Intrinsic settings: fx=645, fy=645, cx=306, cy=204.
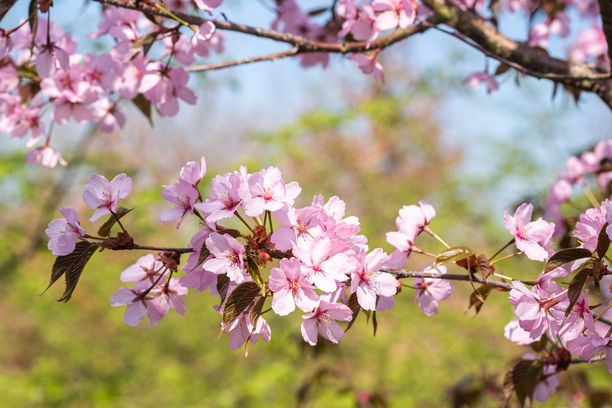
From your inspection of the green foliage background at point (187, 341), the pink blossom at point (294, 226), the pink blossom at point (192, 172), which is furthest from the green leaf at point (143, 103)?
the green foliage background at point (187, 341)

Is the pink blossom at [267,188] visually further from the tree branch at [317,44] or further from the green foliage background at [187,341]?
the green foliage background at [187,341]

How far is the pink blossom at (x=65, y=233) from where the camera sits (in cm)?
82

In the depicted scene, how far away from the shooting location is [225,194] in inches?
33.6

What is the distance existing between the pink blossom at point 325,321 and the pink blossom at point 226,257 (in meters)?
0.11

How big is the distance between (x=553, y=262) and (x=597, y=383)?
3.61m

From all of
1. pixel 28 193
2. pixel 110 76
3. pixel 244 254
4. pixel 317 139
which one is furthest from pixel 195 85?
pixel 317 139

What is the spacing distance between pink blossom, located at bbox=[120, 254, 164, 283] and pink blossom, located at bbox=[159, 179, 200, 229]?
0.10 metres

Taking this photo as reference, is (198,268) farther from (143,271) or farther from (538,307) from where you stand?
(538,307)

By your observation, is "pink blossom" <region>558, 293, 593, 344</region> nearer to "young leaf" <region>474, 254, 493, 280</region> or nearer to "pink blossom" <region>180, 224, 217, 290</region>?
"young leaf" <region>474, 254, 493, 280</region>

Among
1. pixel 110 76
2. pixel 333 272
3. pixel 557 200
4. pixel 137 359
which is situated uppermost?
pixel 333 272

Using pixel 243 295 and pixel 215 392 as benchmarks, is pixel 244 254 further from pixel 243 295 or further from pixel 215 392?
pixel 215 392

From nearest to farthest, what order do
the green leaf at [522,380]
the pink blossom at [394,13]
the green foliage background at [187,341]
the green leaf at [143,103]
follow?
the green leaf at [522,380] → the pink blossom at [394,13] → the green leaf at [143,103] → the green foliage background at [187,341]

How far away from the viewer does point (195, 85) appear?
173 inches

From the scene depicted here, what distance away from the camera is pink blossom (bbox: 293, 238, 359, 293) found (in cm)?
79
